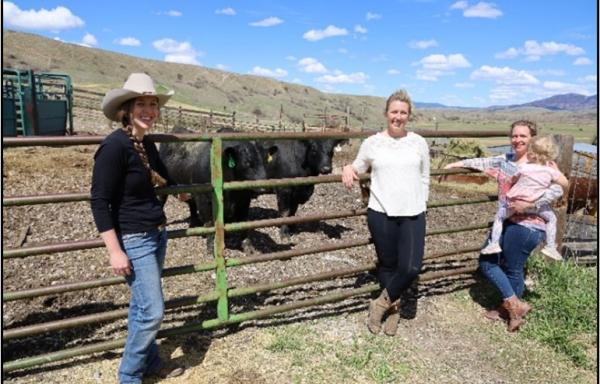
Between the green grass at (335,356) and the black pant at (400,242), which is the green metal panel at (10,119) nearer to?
the green grass at (335,356)

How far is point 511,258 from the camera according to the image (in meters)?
4.34

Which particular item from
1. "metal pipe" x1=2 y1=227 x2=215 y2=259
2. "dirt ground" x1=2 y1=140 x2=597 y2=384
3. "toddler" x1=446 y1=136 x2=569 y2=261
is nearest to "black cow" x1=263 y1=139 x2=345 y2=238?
"dirt ground" x1=2 y1=140 x2=597 y2=384

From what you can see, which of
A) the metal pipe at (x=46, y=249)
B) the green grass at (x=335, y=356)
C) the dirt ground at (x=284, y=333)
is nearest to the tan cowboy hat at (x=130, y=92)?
the metal pipe at (x=46, y=249)

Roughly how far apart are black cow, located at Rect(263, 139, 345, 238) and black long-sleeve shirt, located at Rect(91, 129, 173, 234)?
5194mm

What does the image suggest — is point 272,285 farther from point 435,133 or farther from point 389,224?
point 435,133

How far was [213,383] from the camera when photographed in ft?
11.0

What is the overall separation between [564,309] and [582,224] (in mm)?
5183

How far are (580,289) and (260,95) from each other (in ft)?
377

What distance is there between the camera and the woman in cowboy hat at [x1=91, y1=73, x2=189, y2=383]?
2.62 metres

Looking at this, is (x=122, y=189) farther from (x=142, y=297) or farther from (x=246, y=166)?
(x=246, y=166)

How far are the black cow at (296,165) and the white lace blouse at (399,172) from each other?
4.41m

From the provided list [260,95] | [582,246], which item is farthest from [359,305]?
[260,95]

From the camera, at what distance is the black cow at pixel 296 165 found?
26.8 feet

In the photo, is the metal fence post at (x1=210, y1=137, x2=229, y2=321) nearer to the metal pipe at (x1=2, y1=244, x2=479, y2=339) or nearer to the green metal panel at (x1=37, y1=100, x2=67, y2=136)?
the metal pipe at (x1=2, y1=244, x2=479, y2=339)
